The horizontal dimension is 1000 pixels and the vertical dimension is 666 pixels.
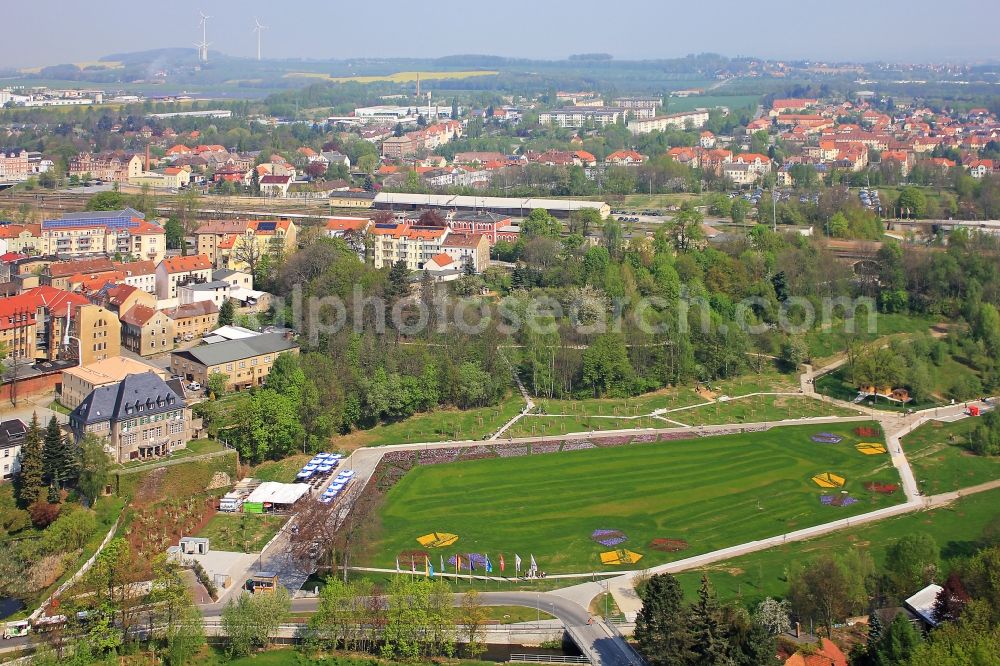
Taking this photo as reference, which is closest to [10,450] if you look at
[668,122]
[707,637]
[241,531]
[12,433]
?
[12,433]

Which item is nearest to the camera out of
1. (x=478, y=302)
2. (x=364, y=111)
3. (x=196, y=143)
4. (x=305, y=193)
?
(x=478, y=302)

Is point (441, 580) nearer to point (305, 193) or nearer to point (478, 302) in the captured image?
point (478, 302)

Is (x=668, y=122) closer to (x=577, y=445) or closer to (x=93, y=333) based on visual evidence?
(x=577, y=445)

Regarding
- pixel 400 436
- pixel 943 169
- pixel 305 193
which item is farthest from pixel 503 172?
pixel 400 436

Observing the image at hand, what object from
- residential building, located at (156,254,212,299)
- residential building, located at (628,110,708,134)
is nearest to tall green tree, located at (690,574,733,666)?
residential building, located at (156,254,212,299)

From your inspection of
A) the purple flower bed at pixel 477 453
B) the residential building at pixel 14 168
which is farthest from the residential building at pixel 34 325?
the residential building at pixel 14 168

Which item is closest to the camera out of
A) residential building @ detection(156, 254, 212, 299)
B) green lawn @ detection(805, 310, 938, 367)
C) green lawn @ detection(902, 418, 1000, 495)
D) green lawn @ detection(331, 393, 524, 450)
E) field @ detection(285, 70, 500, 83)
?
green lawn @ detection(902, 418, 1000, 495)

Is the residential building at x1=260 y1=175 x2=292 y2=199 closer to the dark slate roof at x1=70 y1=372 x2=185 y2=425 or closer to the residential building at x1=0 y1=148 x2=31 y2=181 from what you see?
the residential building at x1=0 y1=148 x2=31 y2=181
